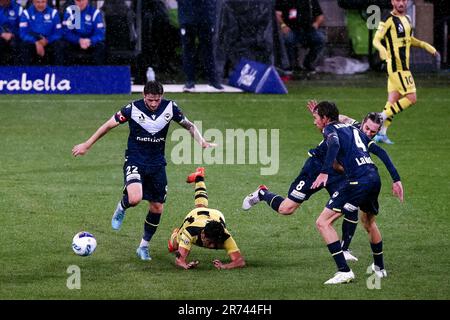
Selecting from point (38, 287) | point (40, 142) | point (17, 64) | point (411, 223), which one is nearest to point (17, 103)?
point (17, 64)

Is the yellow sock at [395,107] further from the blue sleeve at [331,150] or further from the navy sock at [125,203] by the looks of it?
the blue sleeve at [331,150]

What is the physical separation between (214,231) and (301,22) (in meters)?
17.5

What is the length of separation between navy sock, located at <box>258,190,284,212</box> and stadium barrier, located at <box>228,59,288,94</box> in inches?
516

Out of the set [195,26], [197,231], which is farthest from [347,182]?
[195,26]

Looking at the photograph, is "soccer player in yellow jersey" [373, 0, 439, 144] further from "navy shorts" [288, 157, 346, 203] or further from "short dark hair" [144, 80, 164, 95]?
"short dark hair" [144, 80, 164, 95]

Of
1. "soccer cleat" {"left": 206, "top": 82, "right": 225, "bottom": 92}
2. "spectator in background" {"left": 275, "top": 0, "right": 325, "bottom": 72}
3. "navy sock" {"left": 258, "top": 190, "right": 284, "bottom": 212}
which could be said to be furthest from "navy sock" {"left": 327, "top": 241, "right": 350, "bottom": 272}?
"spectator in background" {"left": 275, "top": 0, "right": 325, "bottom": 72}

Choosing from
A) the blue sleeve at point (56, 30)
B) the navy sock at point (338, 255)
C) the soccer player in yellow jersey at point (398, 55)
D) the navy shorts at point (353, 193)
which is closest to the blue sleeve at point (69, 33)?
the blue sleeve at point (56, 30)

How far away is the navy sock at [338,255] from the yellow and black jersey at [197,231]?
1.19 meters

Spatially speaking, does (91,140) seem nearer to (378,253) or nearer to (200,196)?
(200,196)

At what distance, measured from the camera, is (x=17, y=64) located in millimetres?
25594

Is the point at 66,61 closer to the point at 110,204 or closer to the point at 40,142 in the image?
the point at 40,142

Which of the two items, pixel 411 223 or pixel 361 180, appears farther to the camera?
pixel 411 223

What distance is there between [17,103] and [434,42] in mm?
12605

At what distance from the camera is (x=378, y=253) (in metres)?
10.9
